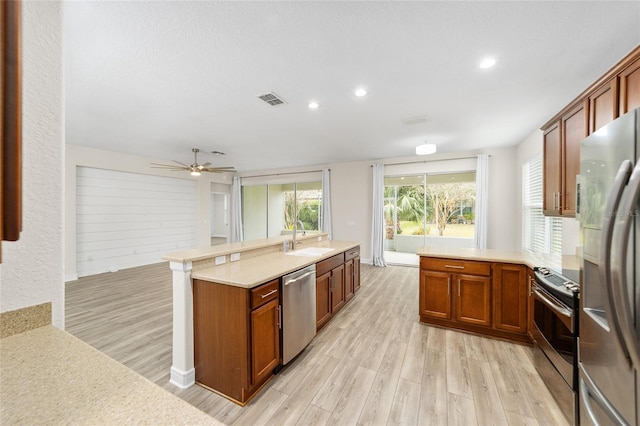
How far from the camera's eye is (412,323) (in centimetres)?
313

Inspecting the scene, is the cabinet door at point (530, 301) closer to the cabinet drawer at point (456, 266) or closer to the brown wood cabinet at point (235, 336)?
the cabinet drawer at point (456, 266)

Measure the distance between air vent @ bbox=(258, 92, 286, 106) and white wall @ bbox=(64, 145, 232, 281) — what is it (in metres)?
4.18

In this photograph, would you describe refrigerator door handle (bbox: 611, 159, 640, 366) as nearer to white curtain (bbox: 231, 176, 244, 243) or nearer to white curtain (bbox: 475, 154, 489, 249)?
white curtain (bbox: 475, 154, 489, 249)

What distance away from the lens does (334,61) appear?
213cm

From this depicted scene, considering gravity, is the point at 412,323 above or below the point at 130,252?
below

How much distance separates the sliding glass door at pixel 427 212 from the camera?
566cm

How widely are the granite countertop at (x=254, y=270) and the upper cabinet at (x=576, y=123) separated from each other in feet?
7.98

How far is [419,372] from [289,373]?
1.14 metres

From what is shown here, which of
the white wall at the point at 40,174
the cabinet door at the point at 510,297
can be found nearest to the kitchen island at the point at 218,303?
the white wall at the point at 40,174

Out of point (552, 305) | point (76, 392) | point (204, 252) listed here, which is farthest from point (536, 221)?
point (76, 392)

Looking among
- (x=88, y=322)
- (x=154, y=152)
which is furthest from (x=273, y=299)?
(x=154, y=152)

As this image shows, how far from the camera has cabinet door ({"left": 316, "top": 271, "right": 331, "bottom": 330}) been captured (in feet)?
9.18

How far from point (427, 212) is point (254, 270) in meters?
5.00

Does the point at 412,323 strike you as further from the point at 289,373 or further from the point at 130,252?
the point at 130,252
